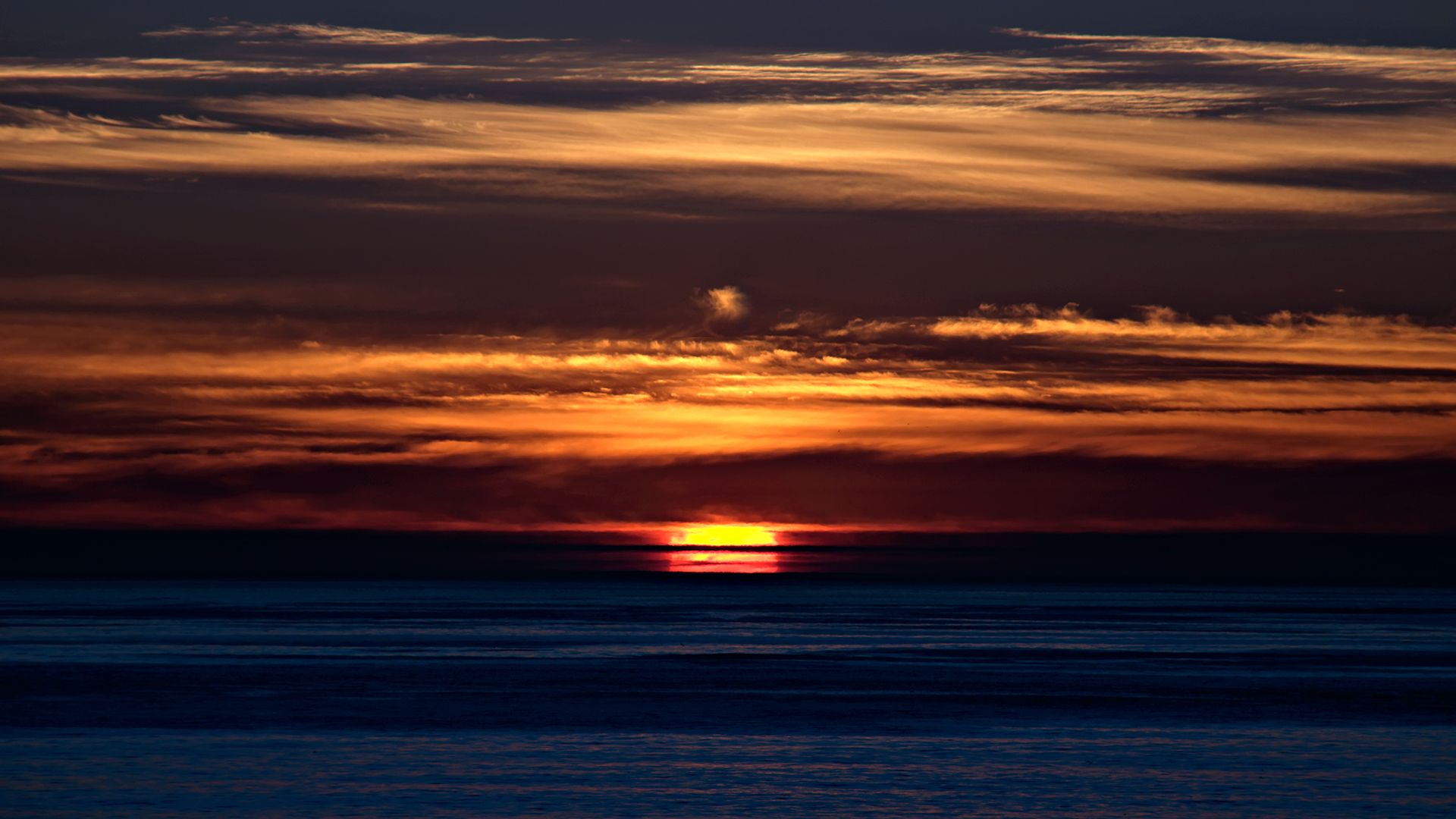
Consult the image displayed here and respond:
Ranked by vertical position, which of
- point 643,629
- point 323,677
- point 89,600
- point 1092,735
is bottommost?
point 89,600

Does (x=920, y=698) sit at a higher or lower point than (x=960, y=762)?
lower

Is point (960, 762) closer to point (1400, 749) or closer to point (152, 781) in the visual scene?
point (1400, 749)

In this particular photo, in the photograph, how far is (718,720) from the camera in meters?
29.2

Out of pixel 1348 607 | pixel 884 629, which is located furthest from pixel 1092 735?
pixel 1348 607

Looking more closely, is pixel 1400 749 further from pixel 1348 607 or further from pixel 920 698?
pixel 1348 607

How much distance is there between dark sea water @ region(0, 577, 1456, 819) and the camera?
21594 millimetres

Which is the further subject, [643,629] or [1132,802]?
[643,629]

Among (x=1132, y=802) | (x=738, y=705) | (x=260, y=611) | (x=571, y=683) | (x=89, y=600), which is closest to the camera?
(x=1132, y=802)

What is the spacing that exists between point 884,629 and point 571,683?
23.0m

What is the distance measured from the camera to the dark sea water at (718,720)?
21.6 meters

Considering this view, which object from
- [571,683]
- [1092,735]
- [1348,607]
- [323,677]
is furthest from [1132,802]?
[1348,607]

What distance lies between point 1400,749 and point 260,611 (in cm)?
5107

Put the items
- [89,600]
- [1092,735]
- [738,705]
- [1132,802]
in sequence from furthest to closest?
[89,600] < [738,705] < [1092,735] < [1132,802]

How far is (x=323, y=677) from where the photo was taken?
1417 inches
